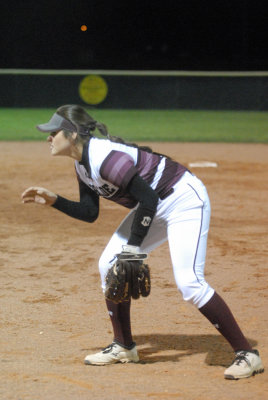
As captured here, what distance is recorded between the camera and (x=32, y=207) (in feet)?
32.7

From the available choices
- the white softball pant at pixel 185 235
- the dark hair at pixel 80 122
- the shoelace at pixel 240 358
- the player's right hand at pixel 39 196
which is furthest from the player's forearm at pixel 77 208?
the shoelace at pixel 240 358

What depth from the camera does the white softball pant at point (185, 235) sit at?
430cm

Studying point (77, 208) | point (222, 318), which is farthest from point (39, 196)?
point (222, 318)

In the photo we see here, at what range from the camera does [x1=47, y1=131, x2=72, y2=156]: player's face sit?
433cm

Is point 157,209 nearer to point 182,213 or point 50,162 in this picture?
point 182,213

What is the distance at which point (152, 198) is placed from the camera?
13.6 ft

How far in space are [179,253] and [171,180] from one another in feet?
1.50

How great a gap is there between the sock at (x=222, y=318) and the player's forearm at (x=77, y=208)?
0.95 m

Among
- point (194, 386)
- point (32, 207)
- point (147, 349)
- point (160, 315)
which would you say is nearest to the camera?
point (194, 386)

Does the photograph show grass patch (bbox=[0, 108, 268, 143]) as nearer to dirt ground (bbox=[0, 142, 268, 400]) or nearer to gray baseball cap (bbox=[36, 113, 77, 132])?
dirt ground (bbox=[0, 142, 268, 400])

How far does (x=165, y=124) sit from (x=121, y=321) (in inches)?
625
